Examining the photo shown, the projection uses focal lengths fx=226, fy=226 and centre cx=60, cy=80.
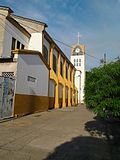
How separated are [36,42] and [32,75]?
6585mm

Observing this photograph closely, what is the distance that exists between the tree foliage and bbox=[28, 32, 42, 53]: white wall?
15.4 m

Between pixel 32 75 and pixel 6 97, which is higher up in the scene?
pixel 32 75

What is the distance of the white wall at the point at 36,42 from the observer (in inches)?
897

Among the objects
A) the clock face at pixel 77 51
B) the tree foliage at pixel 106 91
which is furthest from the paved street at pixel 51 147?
the clock face at pixel 77 51

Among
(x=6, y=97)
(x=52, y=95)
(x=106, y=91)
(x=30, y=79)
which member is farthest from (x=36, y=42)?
(x=106, y=91)

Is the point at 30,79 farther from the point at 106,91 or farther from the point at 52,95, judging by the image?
the point at 106,91

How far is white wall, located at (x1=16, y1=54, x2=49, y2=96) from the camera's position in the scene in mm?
15094

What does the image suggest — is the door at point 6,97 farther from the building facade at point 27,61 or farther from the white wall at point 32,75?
the white wall at point 32,75

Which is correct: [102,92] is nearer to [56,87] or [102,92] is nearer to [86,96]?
[86,96]

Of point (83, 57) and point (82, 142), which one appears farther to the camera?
point (83, 57)

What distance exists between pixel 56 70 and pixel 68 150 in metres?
22.4

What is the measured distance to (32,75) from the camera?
17.4 meters

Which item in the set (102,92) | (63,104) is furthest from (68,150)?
(63,104)

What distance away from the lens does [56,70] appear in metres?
29.2
